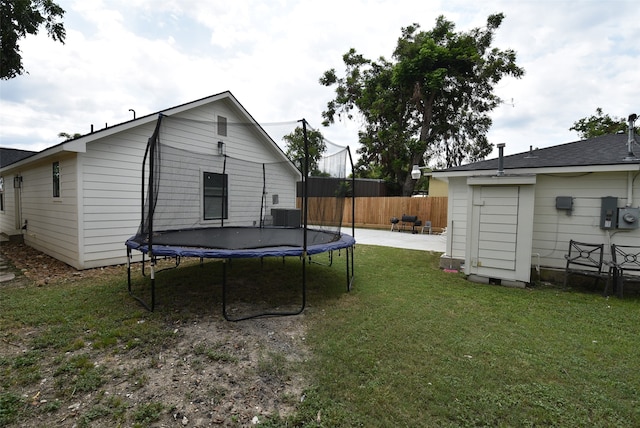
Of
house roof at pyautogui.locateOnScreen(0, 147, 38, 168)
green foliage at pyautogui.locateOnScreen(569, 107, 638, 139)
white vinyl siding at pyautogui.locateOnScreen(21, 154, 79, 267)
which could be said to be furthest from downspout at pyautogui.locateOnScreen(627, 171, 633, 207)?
green foliage at pyautogui.locateOnScreen(569, 107, 638, 139)

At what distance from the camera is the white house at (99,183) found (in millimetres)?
4875

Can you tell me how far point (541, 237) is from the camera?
4.59 metres

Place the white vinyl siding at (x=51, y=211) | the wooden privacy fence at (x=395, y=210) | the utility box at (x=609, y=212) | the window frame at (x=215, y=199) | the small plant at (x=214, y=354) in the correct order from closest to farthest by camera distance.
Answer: the small plant at (x=214, y=354), the utility box at (x=609, y=212), the white vinyl siding at (x=51, y=211), the window frame at (x=215, y=199), the wooden privacy fence at (x=395, y=210)

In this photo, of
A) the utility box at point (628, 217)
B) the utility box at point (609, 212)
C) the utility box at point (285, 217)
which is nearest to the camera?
the utility box at point (628, 217)

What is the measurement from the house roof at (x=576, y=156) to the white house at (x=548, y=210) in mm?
11

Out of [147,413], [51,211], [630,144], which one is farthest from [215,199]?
[630,144]

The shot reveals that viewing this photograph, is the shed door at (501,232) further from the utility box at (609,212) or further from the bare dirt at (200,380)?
the bare dirt at (200,380)

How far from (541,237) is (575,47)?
5335 millimetres

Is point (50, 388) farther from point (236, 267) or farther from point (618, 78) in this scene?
point (618, 78)

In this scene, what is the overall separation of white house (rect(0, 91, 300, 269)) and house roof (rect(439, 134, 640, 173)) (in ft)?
14.6

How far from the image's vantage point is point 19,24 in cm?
570

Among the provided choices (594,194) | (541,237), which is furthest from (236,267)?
(594,194)

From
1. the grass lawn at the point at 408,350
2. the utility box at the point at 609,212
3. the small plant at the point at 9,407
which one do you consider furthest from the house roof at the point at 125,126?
the utility box at the point at 609,212

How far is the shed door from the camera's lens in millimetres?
4055
